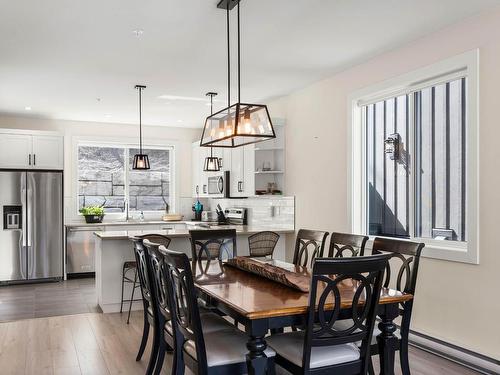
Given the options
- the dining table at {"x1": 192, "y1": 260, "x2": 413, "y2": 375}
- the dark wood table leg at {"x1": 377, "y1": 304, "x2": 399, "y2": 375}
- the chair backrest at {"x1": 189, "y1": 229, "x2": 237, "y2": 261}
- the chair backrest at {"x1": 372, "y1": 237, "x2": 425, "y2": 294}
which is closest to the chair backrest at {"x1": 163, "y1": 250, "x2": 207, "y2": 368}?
the dining table at {"x1": 192, "y1": 260, "x2": 413, "y2": 375}

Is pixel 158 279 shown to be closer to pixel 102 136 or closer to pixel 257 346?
pixel 257 346

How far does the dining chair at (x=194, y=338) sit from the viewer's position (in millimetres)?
2252

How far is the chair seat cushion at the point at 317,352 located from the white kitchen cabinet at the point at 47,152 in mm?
5590

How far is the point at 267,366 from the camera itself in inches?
87.7

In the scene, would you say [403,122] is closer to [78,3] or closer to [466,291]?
[466,291]

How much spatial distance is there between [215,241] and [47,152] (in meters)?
4.12

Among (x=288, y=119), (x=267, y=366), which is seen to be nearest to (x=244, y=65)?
(x=288, y=119)

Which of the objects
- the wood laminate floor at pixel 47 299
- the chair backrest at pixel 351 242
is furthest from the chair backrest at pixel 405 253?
the wood laminate floor at pixel 47 299

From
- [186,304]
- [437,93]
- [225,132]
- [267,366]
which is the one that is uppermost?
[437,93]

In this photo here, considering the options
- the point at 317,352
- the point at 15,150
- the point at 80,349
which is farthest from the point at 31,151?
the point at 317,352

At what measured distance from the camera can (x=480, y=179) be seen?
3.37 m

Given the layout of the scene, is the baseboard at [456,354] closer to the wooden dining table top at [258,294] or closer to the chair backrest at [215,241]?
the wooden dining table top at [258,294]

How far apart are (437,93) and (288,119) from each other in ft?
7.36

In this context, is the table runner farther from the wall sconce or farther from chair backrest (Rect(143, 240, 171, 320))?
the wall sconce
